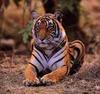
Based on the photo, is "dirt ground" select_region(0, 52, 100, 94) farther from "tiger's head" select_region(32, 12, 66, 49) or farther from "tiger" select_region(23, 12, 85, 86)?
"tiger's head" select_region(32, 12, 66, 49)

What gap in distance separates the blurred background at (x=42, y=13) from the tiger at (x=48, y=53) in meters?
1.32

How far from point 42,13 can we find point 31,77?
4373 millimetres

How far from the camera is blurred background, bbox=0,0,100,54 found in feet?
28.9

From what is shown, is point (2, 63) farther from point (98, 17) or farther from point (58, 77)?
point (98, 17)

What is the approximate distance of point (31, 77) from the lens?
598cm

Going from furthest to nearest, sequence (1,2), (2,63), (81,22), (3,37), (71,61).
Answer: (3,37)
(81,22)
(1,2)
(2,63)
(71,61)

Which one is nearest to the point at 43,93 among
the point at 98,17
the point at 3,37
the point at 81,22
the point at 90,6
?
the point at 81,22

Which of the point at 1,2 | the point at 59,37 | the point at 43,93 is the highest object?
the point at 1,2

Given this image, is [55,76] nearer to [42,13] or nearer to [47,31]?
[47,31]

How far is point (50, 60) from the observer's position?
243 inches

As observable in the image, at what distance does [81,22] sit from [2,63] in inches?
143

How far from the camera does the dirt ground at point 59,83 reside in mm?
5695

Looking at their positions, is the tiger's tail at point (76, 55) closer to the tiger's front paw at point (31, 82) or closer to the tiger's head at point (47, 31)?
the tiger's head at point (47, 31)

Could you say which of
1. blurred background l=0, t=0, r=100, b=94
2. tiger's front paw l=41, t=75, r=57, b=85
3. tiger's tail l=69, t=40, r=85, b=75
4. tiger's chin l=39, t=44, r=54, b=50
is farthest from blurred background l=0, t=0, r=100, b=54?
tiger's front paw l=41, t=75, r=57, b=85
